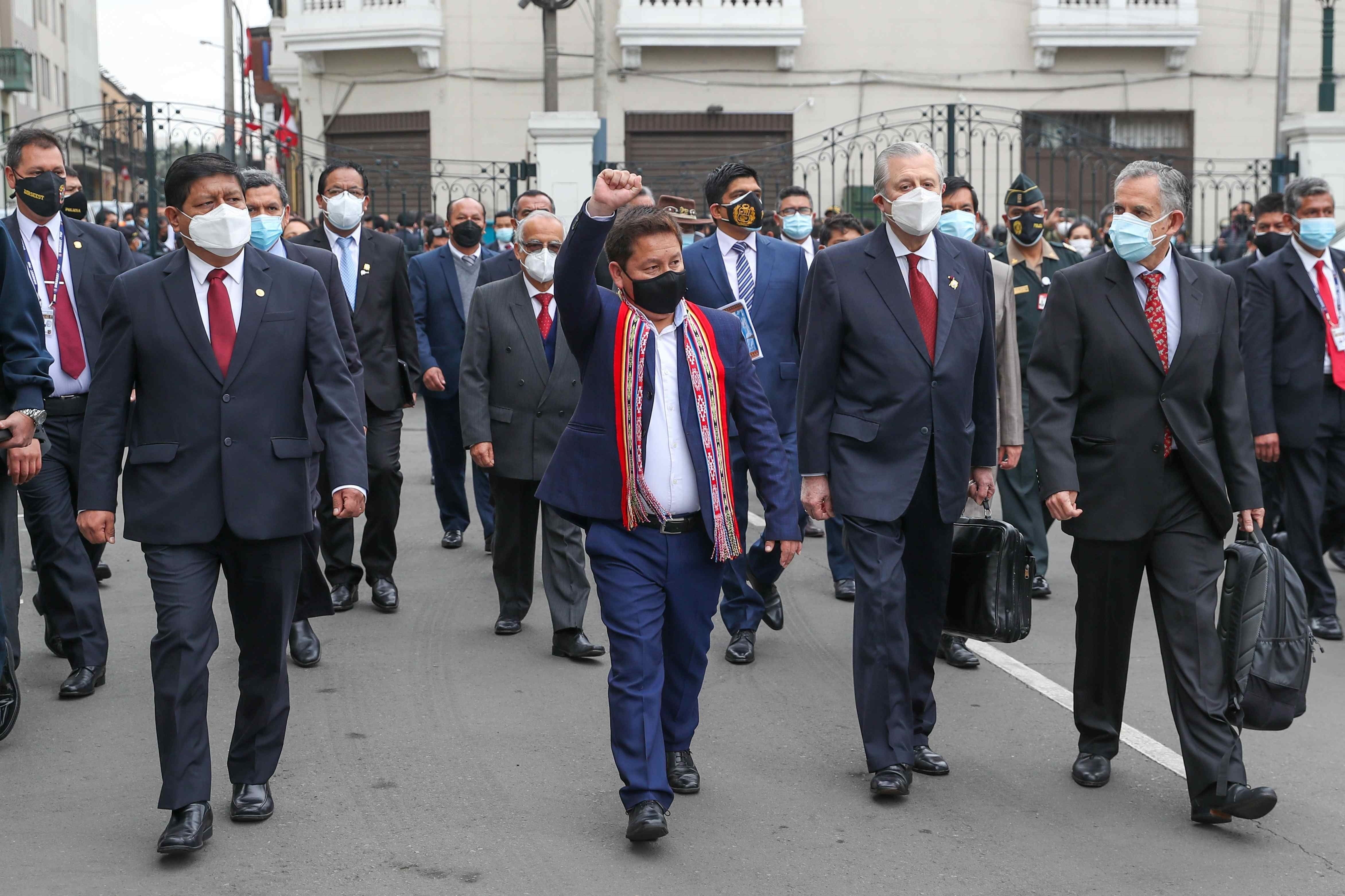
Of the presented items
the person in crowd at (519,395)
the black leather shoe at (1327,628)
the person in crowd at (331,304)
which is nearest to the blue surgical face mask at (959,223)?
the person in crowd at (519,395)

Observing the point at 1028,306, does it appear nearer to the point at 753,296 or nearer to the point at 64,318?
the point at 753,296

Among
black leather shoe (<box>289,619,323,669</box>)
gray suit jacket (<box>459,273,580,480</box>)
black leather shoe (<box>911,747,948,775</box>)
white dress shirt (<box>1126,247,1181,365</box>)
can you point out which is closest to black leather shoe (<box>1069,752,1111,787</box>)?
black leather shoe (<box>911,747,948,775</box>)

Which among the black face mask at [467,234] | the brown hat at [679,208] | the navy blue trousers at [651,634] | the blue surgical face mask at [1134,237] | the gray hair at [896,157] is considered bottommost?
the navy blue trousers at [651,634]

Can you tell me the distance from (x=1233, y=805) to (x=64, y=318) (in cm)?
528

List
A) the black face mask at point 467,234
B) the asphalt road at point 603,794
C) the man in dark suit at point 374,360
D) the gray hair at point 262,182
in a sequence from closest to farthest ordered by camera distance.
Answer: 1. the asphalt road at point 603,794
2. the gray hair at point 262,182
3. the man in dark suit at point 374,360
4. the black face mask at point 467,234

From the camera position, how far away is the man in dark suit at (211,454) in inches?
190

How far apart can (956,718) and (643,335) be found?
7.61 feet

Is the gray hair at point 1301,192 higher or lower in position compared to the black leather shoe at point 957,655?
higher

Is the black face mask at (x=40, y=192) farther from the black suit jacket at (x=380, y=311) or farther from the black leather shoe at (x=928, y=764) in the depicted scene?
the black leather shoe at (x=928, y=764)

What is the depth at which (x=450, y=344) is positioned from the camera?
1011 centimetres

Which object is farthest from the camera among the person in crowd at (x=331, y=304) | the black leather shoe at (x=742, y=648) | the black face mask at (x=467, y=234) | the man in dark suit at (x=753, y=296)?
the black face mask at (x=467, y=234)

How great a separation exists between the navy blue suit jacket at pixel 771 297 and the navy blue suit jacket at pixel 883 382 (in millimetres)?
1861

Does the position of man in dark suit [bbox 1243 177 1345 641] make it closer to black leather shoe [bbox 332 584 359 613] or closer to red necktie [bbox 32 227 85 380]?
black leather shoe [bbox 332 584 359 613]

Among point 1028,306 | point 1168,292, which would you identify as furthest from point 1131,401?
point 1028,306
